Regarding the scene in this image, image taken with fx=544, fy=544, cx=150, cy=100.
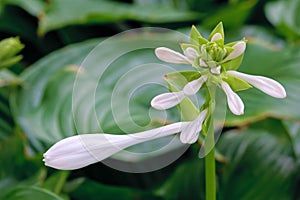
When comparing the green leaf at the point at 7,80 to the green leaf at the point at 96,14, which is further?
the green leaf at the point at 96,14

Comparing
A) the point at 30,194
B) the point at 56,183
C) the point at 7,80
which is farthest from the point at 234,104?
the point at 7,80

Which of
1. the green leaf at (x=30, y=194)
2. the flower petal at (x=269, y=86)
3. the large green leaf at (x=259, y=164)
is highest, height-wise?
the flower petal at (x=269, y=86)

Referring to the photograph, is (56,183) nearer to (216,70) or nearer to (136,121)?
(136,121)

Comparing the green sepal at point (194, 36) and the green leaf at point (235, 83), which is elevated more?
the green sepal at point (194, 36)

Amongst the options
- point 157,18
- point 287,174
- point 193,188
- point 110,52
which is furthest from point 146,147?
point 157,18

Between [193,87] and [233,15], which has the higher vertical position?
[193,87]

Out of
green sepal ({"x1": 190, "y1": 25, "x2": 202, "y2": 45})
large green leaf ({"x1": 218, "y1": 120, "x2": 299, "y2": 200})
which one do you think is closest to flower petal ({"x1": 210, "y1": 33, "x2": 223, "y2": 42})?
green sepal ({"x1": 190, "y1": 25, "x2": 202, "y2": 45})

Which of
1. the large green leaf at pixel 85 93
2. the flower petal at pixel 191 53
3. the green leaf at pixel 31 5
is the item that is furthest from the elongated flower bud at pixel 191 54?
the green leaf at pixel 31 5

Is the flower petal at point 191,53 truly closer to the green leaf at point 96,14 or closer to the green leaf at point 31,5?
the green leaf at point 96,14
